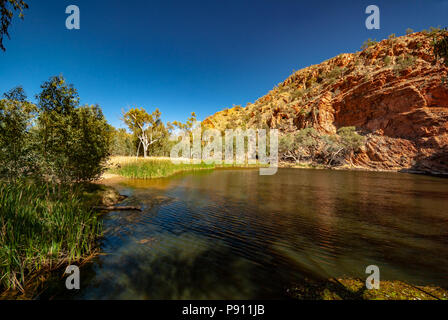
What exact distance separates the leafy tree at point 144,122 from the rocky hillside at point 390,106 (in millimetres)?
43845

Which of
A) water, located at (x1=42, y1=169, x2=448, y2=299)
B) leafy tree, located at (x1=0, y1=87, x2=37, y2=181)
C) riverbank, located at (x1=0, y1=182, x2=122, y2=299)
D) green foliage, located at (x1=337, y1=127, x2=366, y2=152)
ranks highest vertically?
green foliage, located at (x1=337, y1=127, x2=366, y2=152)

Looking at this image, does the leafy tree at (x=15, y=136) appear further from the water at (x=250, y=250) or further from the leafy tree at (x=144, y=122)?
the leafy tree at (x=144, y=122)

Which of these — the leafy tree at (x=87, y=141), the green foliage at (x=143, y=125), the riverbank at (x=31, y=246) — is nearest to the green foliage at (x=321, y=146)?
the green foliage at (x=143, y=125)

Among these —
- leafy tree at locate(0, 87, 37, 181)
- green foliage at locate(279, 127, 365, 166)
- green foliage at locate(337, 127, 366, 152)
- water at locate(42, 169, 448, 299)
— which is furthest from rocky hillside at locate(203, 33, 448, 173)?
leafy tree at locate(0, 87, 37, 181)

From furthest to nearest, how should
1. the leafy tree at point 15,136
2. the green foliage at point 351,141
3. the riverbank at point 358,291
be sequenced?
the green foliage at point 351,141
the leafy tree at point 15,136
the riverbank at point 358,291

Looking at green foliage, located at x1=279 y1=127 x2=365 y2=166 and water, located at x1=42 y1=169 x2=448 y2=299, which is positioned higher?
green foliage, located at x1=279 y1=127 x2=365 y2=166

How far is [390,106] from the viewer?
42.4 m

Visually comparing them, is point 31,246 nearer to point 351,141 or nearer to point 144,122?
point 144,122

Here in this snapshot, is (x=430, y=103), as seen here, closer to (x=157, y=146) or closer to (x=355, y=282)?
(x=355, y=282)

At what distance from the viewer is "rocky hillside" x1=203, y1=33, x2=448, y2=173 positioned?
114ft

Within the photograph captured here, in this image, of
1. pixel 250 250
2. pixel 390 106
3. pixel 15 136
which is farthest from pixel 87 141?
pixel 390 106

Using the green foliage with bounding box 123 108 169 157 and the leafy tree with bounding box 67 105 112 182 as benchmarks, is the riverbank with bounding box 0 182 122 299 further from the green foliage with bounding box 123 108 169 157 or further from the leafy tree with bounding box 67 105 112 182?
the green foliage with bounding box 123 108 169 157

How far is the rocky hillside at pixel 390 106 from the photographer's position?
114 feet

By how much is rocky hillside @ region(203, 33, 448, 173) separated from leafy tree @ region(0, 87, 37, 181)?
4948 cm
